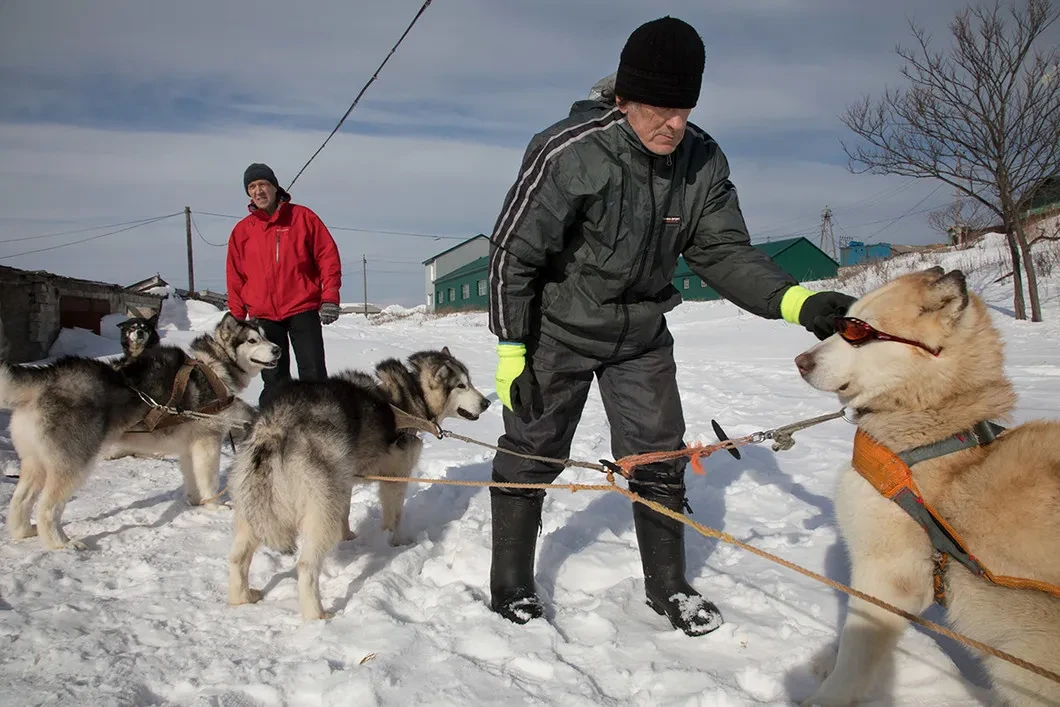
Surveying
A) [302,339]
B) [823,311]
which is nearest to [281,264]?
[302,339]

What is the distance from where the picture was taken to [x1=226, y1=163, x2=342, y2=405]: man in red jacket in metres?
4.69

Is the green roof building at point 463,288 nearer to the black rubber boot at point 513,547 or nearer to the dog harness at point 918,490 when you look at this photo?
the black rubber boot at point 513,547

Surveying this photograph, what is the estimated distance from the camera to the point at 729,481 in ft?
14.2

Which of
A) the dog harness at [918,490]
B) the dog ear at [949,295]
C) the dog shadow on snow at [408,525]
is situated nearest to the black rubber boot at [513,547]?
the dog shadow on snow at [408,525]

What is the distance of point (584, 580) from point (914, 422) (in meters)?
1.59

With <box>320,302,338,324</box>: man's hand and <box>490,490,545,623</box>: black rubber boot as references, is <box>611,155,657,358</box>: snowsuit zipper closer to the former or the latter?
<box>490,490,545,623</box>: black rubber boot

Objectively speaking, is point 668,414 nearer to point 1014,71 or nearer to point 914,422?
point 914,422

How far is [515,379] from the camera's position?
2.39 meters

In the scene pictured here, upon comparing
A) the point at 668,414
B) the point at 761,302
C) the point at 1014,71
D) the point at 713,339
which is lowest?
the point at 713,339

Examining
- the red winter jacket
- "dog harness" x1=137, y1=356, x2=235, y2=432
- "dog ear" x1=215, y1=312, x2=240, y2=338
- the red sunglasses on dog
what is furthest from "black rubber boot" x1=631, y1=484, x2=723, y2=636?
"dog ear" x1=215, y1=312, x2=240, y2=338

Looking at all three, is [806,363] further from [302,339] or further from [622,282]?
[302,339]

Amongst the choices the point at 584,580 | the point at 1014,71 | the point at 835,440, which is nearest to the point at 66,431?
the point at 584,580

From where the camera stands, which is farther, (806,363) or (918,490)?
(806,363)

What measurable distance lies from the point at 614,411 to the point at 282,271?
3.13 meters
